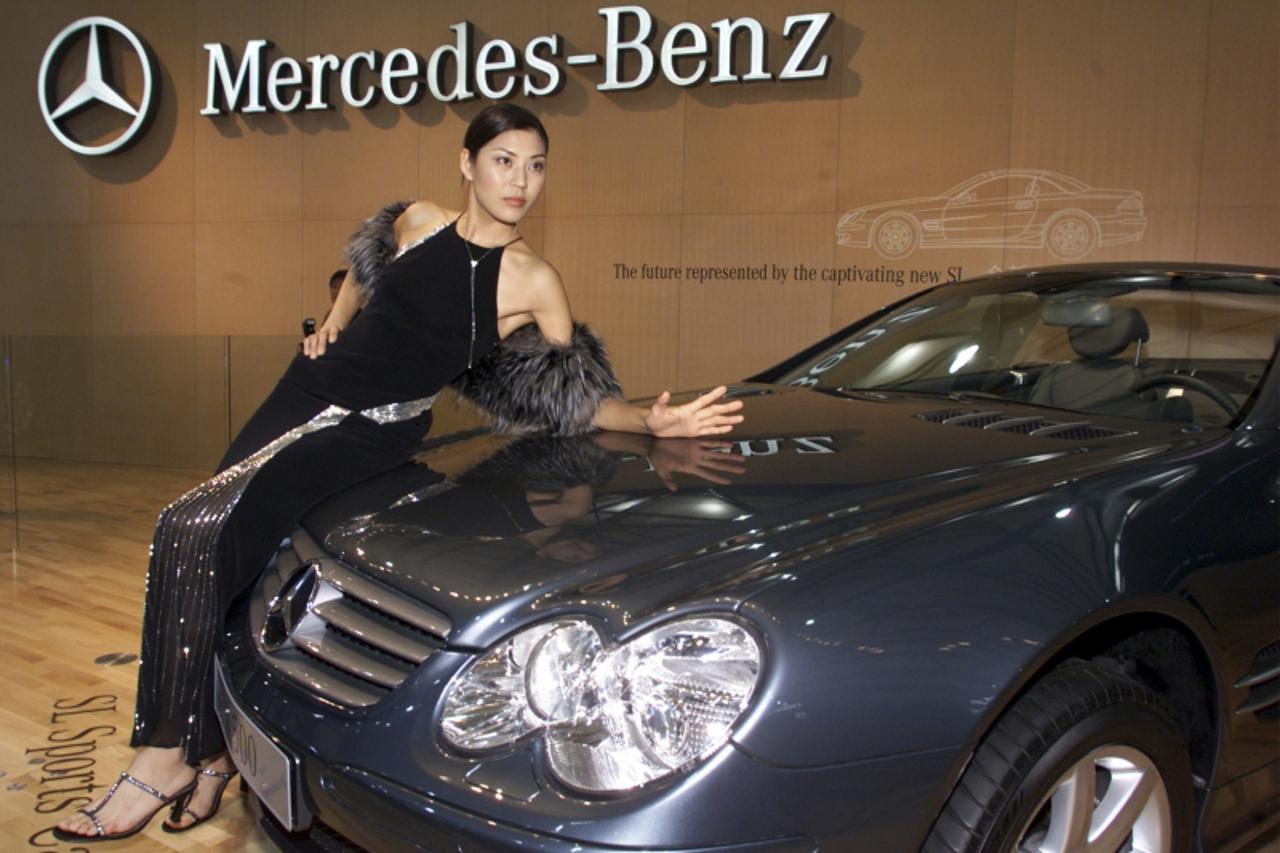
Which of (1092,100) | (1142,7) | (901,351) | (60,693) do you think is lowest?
(60,693)

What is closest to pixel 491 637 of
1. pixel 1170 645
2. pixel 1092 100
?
pixel 1170 645

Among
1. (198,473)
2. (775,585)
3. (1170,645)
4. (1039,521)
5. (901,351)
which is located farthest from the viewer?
(198,473)

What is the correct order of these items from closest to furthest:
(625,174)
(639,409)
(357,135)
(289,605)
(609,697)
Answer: (609,697) → (289,605) → (639,409) → (625,174) → (357,135)

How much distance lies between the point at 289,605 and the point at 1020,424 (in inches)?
45.4

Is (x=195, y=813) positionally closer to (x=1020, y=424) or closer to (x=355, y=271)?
(x=355, y=271)

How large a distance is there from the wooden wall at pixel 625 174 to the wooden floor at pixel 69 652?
1.62 ft

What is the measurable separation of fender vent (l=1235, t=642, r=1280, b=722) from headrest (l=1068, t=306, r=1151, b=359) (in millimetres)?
672

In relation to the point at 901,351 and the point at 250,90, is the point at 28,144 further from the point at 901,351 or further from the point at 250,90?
the point at 901,351

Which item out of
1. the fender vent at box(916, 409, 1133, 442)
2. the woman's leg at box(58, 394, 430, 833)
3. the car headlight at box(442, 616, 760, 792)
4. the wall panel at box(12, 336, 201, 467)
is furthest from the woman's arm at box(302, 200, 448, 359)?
the wall panel at box(12, 336, 201, 467)

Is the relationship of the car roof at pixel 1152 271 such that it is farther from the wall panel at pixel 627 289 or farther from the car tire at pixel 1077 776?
the wall panel at pixel 627 289

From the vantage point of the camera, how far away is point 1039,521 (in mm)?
1299

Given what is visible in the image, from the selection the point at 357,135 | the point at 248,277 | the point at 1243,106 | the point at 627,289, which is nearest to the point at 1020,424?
the point at 1243,106

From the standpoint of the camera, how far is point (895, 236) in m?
5.04

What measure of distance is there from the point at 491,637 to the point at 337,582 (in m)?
0.32
